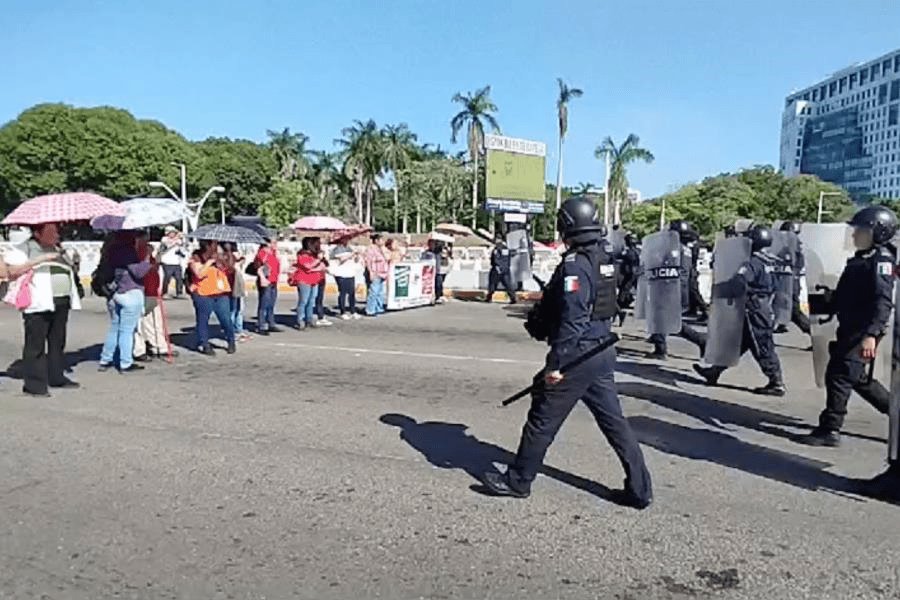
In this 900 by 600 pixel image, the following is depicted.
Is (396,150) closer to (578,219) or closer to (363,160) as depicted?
(363,160)

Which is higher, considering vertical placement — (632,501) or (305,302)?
(305,302)

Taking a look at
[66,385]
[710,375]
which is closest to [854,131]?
[710,375]

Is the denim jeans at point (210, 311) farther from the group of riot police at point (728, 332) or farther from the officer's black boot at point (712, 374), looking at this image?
the officer's black boot at point (712, 374)

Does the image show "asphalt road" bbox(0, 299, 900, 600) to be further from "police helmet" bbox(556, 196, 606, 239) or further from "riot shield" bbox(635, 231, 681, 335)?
"riot shield" bbox(635, 231, 681, 335)

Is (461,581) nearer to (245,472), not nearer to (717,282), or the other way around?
(245,472)

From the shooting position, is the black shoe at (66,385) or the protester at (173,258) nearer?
the black shoe at (66,385)

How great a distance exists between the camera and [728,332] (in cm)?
896

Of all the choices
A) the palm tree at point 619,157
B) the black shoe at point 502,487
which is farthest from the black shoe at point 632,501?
the palm tree at point 619,157

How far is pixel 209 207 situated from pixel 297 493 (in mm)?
79148

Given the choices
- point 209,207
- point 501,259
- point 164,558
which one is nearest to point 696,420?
point 164,558

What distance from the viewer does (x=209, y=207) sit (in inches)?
3164

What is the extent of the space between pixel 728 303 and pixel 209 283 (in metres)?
6.37

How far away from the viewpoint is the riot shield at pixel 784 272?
1196 cm

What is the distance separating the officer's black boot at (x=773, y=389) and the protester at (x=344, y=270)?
8833 millimetres
